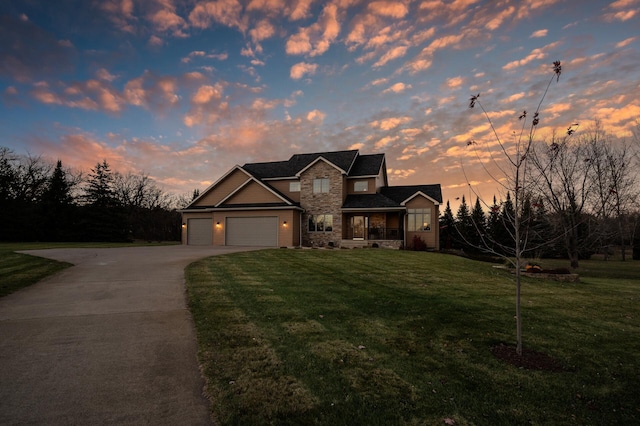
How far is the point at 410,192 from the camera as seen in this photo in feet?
86.3

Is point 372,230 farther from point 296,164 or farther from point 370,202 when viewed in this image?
point 296,164

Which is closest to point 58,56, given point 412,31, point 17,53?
point 17,53

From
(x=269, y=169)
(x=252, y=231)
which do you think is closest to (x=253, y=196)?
(x=252, y=231)

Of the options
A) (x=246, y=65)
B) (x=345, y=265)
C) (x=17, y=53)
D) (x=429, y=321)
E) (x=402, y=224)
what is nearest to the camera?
(x=429, y=321)

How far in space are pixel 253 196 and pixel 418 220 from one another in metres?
14.2

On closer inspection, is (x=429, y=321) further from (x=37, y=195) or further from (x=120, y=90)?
(x=37, y=195)

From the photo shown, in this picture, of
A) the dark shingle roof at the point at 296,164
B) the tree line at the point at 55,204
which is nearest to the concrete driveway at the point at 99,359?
the dark shingle roof at the point at 296,164

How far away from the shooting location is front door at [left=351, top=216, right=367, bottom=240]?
25.2 meters

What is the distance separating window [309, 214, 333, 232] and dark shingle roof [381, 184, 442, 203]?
19.6ft

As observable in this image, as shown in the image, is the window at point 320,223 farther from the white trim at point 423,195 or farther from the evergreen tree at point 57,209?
the evergreen tree at point 57,209

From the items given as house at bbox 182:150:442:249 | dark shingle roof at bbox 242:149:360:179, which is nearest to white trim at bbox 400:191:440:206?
house at bbox 182:150:442:249

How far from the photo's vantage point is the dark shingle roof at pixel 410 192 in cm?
2513

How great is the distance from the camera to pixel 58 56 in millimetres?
14438

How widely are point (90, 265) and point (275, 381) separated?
41.6 feet
